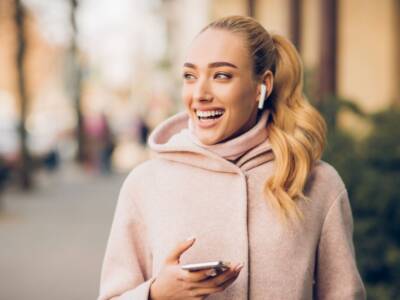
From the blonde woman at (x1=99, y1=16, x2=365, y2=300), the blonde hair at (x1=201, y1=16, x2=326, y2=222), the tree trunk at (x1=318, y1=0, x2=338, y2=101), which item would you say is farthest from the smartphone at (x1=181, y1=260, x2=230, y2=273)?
the tree trunk at (x1=318, y1=0, x2=338, y2=101)

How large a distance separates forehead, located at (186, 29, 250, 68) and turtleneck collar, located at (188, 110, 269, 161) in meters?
0.22

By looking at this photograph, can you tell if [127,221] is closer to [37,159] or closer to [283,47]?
[283,47]

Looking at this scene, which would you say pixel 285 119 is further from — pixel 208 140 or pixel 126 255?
pixel 126 255

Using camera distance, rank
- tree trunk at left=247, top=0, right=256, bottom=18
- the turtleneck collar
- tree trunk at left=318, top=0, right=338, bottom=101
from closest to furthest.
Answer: the turtleneck collar, tree trunk at left=318, top=0, right=338, bottom=101, tree trunk at left=247, top=0, right=256, bottom=18

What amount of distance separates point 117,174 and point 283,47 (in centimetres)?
2031

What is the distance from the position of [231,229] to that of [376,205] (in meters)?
2.91

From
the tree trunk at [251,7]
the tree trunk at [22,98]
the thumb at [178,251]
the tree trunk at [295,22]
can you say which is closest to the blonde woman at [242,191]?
the thumb at [178,251]

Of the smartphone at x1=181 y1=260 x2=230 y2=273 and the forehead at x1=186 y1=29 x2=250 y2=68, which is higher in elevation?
the forehead at x1=186 y1=29 x2=250 y2=68

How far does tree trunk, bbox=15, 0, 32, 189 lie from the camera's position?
54.6ft

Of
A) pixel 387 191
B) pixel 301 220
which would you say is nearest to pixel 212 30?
pixel 301 220

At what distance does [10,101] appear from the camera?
61.4 meters

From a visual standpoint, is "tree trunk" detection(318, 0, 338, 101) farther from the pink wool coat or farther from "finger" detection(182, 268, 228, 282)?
"finger" detection(182, 268, 228, 282)

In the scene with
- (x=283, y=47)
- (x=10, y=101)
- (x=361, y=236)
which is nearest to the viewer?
(x=283, y=47)

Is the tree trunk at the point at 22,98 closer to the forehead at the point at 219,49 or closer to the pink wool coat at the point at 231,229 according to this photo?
the pink wool coat at the point at 231,229
